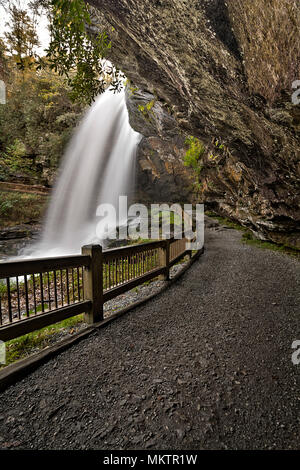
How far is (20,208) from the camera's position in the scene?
42.1 ft

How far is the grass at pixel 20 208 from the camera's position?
12.2 meters

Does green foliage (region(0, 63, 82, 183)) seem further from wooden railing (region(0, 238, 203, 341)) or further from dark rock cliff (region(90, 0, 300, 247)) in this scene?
wooden railing (region(0, 238, 203, 341))

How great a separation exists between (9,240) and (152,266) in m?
9.86

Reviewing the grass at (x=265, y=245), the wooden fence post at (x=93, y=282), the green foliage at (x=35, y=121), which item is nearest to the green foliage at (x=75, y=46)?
the wooden fence post at (x=93, y=282)

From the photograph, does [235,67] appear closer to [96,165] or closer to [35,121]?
[96,165]

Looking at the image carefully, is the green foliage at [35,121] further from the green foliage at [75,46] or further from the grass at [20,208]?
the green foliage at [75,46]

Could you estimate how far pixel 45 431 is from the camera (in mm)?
1684

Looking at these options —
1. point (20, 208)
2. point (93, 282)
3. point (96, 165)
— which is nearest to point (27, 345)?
point (93, 282)

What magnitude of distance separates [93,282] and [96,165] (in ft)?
53.0

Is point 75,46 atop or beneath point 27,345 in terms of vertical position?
atop

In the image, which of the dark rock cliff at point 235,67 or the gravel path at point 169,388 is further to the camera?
the dark rock cliff at point 235,67

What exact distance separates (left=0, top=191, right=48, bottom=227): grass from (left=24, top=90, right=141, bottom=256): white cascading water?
1.43 metres

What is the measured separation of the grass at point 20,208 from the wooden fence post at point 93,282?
38.2 feet

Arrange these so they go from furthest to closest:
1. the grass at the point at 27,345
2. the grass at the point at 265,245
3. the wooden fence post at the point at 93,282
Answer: the grass at the point at 265,245 → the wooden fence post at the point at 93,282 → the grass at the point at 27,345
